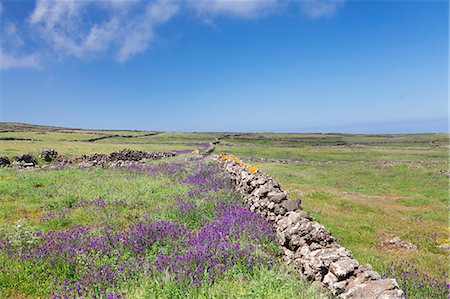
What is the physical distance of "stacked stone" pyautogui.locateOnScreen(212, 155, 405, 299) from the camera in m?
4.93

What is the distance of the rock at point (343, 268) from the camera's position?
5.55 m

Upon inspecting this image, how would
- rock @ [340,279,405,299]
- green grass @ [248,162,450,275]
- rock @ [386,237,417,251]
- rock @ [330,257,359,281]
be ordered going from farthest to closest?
1. rock @ [386,237,417,251]
2. green grass @ [248,162,450,275]
3. rock @ [330,257,359,281]
4. rock @ [340,279,405,299]

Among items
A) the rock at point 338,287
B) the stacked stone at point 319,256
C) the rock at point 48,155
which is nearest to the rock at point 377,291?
the stacked stone at point 319,256

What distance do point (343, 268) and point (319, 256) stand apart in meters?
0.85

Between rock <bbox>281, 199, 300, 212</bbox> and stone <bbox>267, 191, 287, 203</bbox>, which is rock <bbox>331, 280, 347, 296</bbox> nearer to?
rock <bbox>281, 199, 300, 212</bbox>

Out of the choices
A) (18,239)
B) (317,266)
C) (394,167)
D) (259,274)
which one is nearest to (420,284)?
(317,266)

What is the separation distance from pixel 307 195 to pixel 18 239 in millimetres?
15840

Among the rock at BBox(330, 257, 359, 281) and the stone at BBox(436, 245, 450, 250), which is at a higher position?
the rock at BBox(330, 257, 359, 281)

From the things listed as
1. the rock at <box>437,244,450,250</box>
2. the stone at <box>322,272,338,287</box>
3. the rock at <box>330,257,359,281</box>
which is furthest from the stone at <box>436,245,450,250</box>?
the stone at <box>322,272,338,287</box>

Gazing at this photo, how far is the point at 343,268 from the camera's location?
562cm

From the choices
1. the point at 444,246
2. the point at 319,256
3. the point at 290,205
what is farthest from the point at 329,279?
the point at 444,246

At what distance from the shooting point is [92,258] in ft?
24.6

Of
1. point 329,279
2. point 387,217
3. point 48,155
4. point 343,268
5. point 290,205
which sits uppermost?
point 48,155

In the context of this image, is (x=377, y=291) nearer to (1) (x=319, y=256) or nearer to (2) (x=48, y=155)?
(1) (x=319, y=256)
